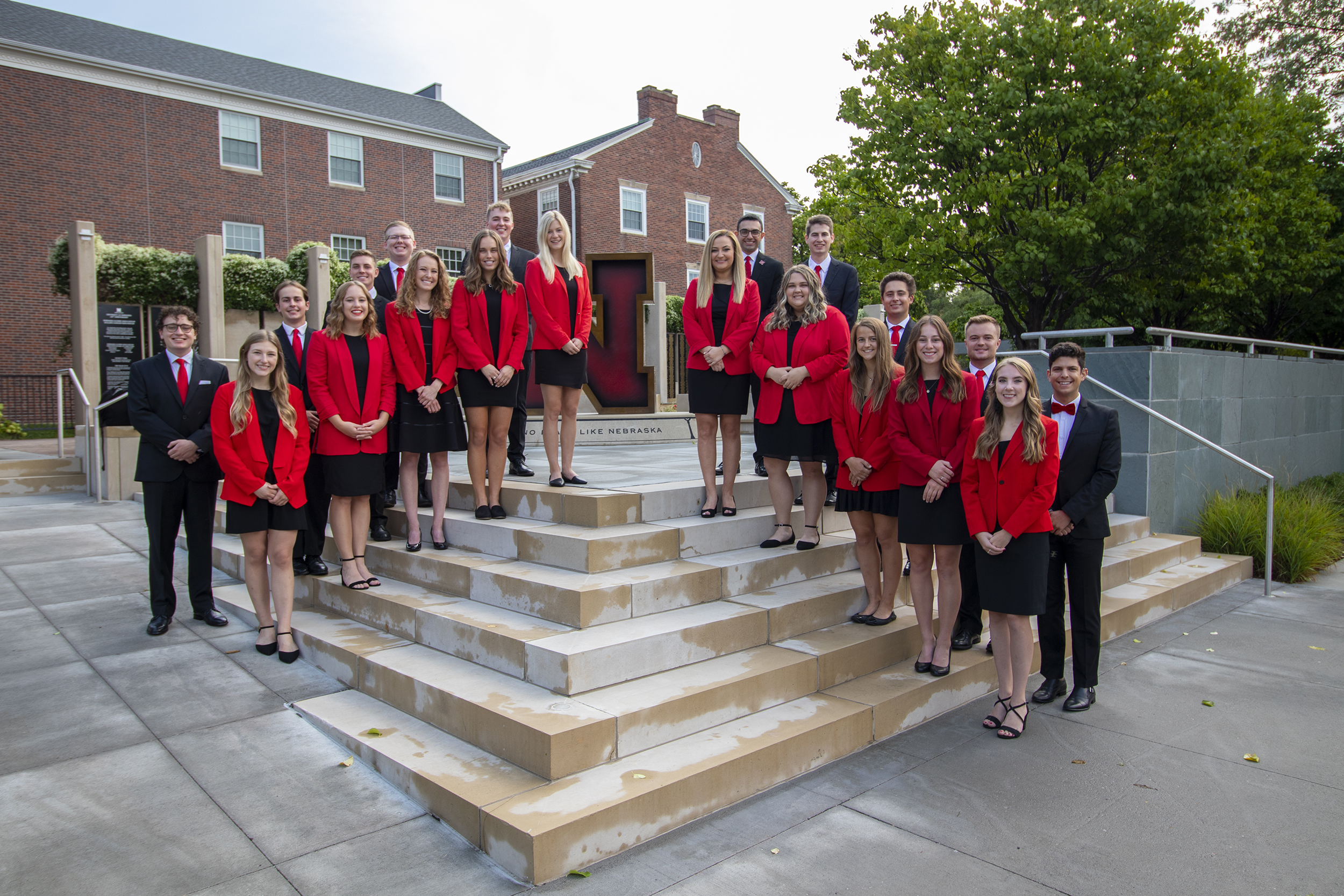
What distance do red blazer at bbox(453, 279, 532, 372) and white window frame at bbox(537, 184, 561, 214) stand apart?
2300 centimetres

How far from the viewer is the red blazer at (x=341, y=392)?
5.04m

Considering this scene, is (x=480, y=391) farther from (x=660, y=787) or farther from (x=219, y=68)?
(x=219, y=68)

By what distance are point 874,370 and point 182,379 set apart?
14.3 feet

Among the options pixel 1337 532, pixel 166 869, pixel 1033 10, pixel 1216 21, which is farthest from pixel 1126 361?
pixel 1216 21

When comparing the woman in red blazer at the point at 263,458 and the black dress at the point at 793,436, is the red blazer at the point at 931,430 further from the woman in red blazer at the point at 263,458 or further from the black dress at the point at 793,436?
the woman in red blazer at the point at 263,458

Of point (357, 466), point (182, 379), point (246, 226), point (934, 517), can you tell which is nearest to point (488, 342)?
point (357, 466)

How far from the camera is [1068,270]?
17.5 metres

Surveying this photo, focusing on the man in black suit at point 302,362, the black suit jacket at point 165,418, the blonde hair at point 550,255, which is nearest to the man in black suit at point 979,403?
the blonde hair at point 550,255

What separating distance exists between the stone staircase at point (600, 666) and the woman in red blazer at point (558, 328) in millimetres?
461

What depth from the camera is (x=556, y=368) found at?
573cm

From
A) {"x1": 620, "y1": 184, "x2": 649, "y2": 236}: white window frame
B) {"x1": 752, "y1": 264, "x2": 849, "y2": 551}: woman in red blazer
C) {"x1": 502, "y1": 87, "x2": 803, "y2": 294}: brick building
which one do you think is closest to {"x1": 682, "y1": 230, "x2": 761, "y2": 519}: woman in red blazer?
{"x1": 752, "y1": 264, "x2": 849, "y2": 551}: woman in red blazer

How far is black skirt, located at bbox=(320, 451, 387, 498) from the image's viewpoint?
5.05 metres

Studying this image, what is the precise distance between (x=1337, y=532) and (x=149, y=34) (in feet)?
96.4

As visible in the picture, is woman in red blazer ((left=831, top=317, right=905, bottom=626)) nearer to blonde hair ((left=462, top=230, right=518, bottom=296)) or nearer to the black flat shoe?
blonde hair ((left=462, top=230, right=518, bottom=296))
